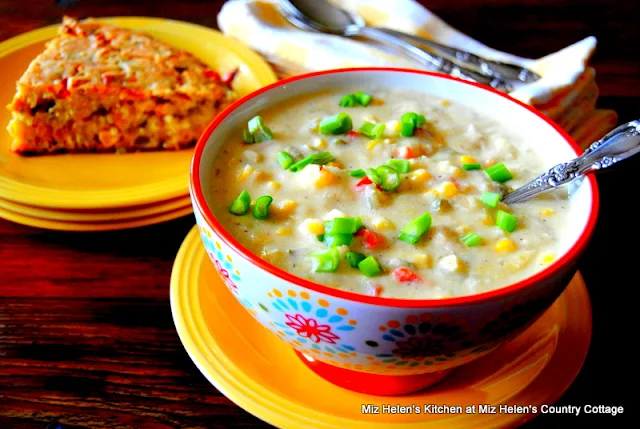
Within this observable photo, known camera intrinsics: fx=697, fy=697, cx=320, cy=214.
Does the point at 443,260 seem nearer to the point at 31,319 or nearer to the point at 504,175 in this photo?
the point at 504,175

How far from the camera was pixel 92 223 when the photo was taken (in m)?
1.96

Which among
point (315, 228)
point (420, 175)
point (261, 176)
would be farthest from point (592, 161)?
point (261, 176)

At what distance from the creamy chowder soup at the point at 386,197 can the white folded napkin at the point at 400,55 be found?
23.4 inches

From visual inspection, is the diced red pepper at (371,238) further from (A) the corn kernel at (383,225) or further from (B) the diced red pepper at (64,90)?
(B) the diced red pepper at (64,90)

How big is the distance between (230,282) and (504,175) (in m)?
0.63

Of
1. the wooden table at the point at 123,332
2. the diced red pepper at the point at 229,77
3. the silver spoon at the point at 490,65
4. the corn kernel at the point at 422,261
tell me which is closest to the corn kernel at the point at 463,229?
the corn kernel at the point at 422,261

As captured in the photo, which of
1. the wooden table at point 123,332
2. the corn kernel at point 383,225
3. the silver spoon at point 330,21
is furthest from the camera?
the silver spoon at point 330,21

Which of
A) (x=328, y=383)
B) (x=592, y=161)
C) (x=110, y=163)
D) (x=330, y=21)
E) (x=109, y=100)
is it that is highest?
(x=592, y=161)

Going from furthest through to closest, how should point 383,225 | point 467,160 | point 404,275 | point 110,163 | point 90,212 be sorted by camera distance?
point 110,163 < point 90,212 < point 467,160 < point 383,225 < point 404,275

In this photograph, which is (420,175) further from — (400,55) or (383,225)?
(400,55)

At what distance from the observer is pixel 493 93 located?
5.51ft

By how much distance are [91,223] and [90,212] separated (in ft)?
0.11

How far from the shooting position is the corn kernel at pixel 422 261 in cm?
127

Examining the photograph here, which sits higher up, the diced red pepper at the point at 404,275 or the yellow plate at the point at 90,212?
the diced red pepper at the point at 404,275
